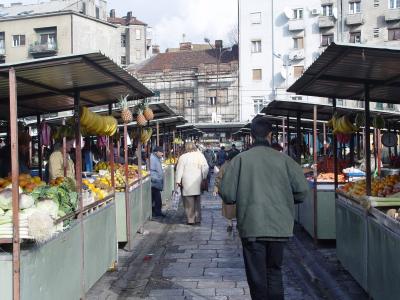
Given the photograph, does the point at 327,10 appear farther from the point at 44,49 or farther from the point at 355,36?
the point at 44,49

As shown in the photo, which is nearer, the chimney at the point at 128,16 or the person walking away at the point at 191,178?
the person walking away at the point at 191,178

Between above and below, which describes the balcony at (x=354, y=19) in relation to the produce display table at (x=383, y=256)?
above

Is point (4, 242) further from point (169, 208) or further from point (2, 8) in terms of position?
point (2, 8)

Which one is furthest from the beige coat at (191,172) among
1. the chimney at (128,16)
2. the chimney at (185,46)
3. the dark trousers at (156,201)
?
the chimney at (128,16)

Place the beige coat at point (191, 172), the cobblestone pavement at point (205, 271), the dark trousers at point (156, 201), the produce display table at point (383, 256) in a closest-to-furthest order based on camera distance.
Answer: the produce display table at point (383, 256) < the cobblestone pavement at point (205, 271) < the beige coat at point (191, 172) < the dark trousers at point (156, 201)

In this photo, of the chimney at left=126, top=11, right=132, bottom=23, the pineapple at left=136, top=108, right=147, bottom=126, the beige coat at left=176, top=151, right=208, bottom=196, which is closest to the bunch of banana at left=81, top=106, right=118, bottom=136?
the pineapple at left=136, top=108, right=147, bottom=126

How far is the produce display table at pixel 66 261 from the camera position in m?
4.96

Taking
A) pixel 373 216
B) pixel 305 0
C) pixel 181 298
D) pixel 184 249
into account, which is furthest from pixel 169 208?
pixel 305 0

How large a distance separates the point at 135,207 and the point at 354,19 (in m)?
47.0

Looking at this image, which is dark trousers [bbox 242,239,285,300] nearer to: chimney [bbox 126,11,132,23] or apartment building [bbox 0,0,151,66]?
apartment building [bbox 0,0,151,66]

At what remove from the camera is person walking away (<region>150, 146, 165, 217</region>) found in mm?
15156

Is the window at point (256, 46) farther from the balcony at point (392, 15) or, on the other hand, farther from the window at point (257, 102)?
the balcony at point (392, 15)

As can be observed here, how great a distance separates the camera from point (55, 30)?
2467 inches

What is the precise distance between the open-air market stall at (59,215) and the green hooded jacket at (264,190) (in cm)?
163
